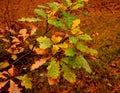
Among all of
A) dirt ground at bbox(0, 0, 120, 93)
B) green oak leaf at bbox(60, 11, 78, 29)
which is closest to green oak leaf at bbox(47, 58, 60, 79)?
green oak leaf at bbox(60, 11, 78, 29)

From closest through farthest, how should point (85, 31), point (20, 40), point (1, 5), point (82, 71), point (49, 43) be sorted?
1. point (49, 43)
2. point (20, 40)
3. point (82, 71)
4. point (85, 31)
5. point (1, 5)

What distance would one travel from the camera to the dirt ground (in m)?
3.13

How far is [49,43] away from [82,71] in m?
1.14

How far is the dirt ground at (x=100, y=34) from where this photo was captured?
313cm

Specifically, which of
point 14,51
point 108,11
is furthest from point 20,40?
point 108,11

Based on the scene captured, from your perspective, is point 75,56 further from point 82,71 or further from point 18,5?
point 18,5

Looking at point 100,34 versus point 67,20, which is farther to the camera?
point 100,34

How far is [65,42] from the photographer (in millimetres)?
2348

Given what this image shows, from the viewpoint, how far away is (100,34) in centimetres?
396

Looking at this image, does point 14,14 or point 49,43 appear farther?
point 14,14

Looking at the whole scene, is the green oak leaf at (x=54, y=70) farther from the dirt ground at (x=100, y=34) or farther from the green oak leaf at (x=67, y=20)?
the dirt ground at (x=100, y=34)

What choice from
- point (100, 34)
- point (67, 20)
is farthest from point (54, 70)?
point (100, 34)

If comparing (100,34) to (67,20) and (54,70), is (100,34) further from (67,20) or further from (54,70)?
(54,70)

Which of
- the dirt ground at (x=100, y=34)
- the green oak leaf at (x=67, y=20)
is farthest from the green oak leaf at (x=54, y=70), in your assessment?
the dirt ground at (x=100, y=34)
